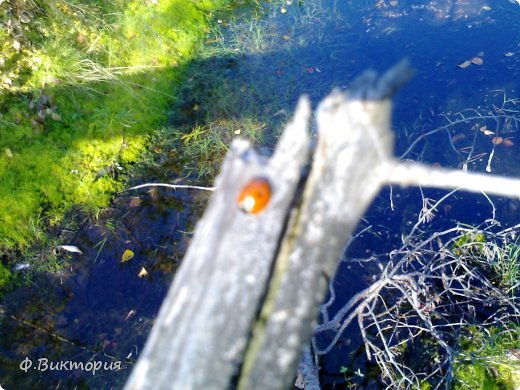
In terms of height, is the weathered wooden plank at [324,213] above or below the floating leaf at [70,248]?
above

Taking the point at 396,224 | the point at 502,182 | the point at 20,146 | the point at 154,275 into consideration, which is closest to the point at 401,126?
the point at 396,224

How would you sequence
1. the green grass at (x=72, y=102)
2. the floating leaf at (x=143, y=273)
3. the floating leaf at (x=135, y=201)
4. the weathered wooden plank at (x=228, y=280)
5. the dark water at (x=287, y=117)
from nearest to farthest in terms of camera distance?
the weathered wooden plank at (x=228, y=280)
the dark water at (x=287, y=117)
the floating leaf at (x=143, y=273)
the green grass at (x=72, y=102)
the floating leaf at (x=135, y=201)

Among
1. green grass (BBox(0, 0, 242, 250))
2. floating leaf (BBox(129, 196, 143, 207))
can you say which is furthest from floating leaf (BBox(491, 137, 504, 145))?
floating leaf (BBox(129, 196, 143, 207))

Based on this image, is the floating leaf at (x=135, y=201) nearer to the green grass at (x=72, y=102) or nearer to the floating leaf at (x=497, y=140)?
the green grass at (x=72, y=102)

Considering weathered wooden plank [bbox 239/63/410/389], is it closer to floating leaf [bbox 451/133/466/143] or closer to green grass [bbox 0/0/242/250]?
green grass [bbox 0/0/242/250]

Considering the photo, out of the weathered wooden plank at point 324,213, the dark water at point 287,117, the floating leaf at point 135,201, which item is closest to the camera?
the weathered wooden plank at point 324,213

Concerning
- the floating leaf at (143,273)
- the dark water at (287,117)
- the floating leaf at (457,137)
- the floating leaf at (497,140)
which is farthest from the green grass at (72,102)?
the floating leaf at (497,140)

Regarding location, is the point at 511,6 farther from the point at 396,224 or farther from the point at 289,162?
the point at 289,162
